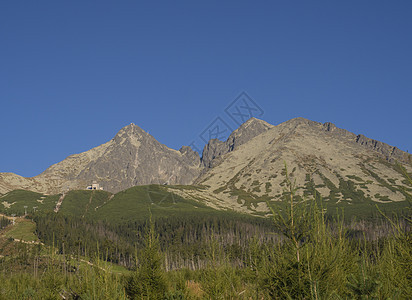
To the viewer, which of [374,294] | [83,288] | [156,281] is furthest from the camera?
[156,281]

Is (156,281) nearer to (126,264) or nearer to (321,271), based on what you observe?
(321,271)

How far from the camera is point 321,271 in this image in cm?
1176

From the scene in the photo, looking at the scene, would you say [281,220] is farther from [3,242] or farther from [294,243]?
[3,242]

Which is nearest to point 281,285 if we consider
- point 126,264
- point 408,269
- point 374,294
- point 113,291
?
point 408,269

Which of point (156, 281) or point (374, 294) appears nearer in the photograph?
point (374, 294)

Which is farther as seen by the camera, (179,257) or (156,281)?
(179,257)

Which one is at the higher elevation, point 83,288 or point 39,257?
point 83,288

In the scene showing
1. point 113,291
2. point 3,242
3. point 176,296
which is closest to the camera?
point 113,291

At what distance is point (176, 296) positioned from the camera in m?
20.7

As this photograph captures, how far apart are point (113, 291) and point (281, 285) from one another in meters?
9.07

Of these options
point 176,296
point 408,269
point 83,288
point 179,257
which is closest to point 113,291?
point 176,296

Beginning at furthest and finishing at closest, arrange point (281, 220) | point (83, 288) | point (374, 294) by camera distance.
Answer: point (83, 288)
point (281, 220)
point (374, 294)

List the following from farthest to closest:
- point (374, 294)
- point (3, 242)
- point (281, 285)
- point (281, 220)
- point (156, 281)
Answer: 1. point (3, 242)
2. point (156, 281)
3. point (281, 285)
4. point (281, 220)
5. point (374, 294)

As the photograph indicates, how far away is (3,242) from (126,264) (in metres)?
61.1
